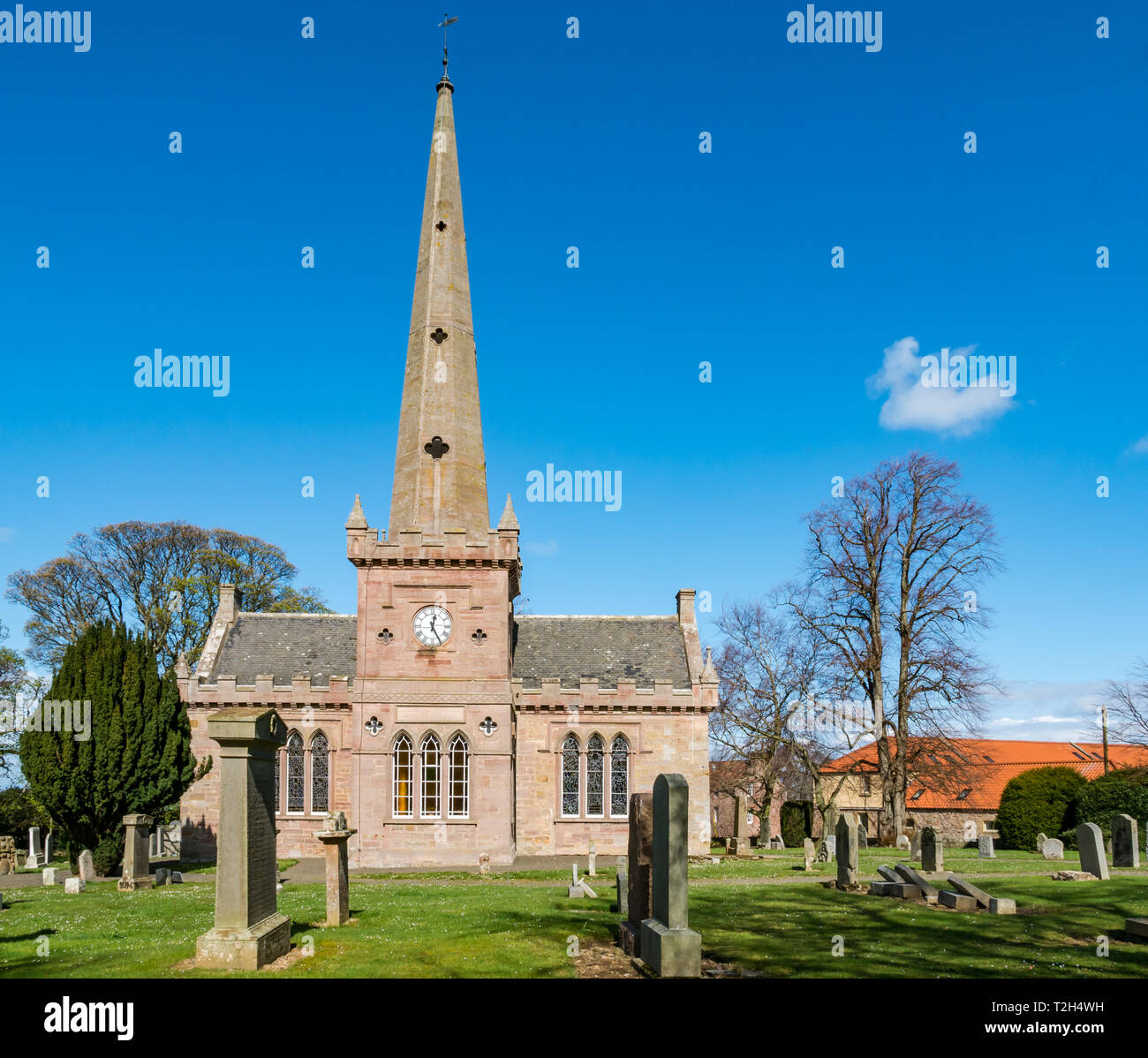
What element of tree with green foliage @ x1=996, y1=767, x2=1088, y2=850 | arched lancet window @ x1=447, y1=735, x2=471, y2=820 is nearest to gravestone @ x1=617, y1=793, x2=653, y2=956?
arched lancet window @ x1=447, y1=735, x2=471, y2=820

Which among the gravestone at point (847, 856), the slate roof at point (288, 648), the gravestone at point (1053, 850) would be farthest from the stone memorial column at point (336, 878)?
the gravestone at point (1053, 850)

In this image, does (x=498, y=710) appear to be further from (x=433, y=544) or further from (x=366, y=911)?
(x=366, y=911)

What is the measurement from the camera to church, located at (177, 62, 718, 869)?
2980 cm

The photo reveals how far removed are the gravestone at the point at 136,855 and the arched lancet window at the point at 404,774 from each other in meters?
7.85

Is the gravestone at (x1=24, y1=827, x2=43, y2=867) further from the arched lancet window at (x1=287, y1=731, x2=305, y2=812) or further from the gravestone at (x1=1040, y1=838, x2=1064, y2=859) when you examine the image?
the gravestone at (x1=1040, y1=838, x2=1064, y2=859)

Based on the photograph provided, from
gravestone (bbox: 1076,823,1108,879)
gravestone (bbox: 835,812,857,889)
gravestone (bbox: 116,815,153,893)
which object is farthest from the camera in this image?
gravestone (bbox: 116,815,153,893)

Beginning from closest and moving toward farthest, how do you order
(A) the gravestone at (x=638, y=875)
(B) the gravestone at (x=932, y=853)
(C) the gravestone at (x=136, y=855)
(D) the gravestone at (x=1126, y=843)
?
(A) the gravestone at (x=638, y=875)
(C) the gravestone at (x=136, y=855)
(B) the gravestone at (x=932, y=853)
(D) the gravestone at (x=1126, y=843)

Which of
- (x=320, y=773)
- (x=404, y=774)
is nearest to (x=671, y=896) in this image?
(x=404, y=774)

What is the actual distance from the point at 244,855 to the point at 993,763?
37.6m

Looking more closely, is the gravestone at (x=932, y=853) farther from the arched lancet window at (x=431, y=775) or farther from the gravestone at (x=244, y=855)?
the gravestone at (x=244, y=855)

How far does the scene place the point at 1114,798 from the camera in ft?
103

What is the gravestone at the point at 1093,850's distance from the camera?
20.3 m

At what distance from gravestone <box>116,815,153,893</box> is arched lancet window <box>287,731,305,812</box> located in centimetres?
874

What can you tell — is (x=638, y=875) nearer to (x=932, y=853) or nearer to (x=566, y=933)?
(x=566, y=933)
